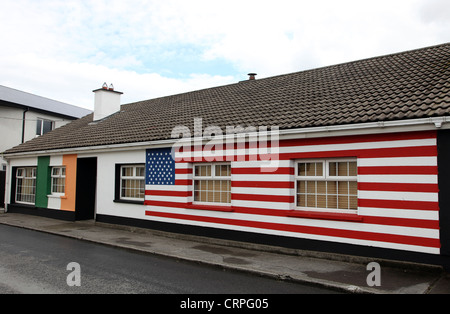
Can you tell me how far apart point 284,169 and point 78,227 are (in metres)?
8.62

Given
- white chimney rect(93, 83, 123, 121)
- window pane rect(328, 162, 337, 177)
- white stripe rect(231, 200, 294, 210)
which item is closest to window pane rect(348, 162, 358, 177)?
window pane rect(328, 162, 337, 177)

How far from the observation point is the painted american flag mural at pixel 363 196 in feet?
23.1

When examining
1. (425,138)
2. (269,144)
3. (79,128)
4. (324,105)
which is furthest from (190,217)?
(79,128)

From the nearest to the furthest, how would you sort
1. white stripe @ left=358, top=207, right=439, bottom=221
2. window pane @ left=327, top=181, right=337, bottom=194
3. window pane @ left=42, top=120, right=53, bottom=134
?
white stripe @ left=358, top=207, right=439, bottom=221 → window pane @ left=327, top=181, right=337, bottom=194 → window pane @ left=42, top=120, right=53, bottom=134

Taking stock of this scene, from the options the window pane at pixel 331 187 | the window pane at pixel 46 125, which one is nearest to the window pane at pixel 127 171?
the window pane at pixel 331 187

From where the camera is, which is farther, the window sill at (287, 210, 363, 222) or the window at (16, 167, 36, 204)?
the window at (16, 167, 36, 204)

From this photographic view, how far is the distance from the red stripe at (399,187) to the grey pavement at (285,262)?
58.8 inches

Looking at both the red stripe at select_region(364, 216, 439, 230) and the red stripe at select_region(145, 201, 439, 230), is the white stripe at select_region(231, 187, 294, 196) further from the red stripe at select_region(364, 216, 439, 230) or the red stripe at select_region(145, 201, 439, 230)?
the red stripe at select_region(364, 216, 439, 230)

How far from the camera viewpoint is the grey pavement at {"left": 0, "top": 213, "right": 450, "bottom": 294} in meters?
6.15

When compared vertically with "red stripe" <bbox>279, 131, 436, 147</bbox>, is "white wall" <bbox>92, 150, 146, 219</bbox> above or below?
below

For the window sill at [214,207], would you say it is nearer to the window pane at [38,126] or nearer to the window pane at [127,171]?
the window pane at [127,171]

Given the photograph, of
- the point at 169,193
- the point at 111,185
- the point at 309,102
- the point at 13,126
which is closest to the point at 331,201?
the point at 309,102

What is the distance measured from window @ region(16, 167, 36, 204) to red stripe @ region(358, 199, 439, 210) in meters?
15.9
